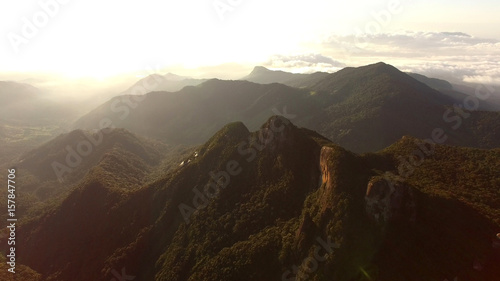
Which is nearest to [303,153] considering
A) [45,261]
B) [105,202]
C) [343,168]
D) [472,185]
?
[343,168]

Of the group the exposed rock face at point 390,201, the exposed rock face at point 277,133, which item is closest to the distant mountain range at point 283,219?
the exposed rock face at point 390,201

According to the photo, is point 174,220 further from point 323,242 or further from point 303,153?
point 323,242

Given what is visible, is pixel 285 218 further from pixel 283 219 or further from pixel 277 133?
pixel 277 133

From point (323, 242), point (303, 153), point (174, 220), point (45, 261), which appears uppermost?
point (303, 153)

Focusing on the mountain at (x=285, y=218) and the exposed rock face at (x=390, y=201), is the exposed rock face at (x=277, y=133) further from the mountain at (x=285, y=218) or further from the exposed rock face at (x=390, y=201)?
the exposed rock face at (x=390, y=201)

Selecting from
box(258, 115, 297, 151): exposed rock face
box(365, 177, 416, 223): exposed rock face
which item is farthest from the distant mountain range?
box(258, 115, 297, 151): exposed rock face

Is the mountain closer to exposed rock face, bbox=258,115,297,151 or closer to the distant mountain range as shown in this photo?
the distant mountain range

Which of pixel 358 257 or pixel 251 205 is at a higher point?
pixel 358 257
